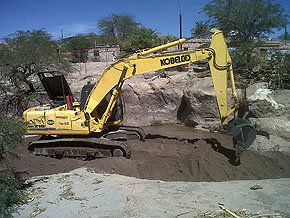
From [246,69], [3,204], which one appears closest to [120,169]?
[3,204]

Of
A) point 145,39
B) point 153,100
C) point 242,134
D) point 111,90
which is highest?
point 145,39

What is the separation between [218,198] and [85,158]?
4428 millimetres

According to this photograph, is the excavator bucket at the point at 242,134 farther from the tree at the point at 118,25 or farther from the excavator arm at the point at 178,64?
the tree at the point at 118,25

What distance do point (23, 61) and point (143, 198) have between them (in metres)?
10.4

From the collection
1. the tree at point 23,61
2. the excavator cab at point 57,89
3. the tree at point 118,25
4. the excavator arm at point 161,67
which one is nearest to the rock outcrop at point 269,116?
the excavator arm at point 161,67

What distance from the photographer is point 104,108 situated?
26.4 ft

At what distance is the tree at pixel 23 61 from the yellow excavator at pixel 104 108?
468 centimetres

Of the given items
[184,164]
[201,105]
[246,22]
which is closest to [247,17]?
[246,22]

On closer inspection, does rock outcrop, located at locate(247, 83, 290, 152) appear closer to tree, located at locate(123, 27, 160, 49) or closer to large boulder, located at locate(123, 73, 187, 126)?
large boulder, located at locate(123, 73, 187, 126)

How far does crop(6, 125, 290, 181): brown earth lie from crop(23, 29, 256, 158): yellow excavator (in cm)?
53

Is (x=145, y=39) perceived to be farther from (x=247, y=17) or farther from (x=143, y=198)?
(x=143, y=198)

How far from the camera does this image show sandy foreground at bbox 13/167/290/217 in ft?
13.1

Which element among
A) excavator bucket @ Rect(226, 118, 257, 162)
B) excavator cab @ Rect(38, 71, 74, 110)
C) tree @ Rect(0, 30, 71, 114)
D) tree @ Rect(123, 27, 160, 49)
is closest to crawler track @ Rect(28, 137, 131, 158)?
excavator cab @ Rect(38, 71, 74, 110)

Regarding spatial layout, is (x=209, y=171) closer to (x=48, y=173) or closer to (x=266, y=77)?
(x=48, y=173)
